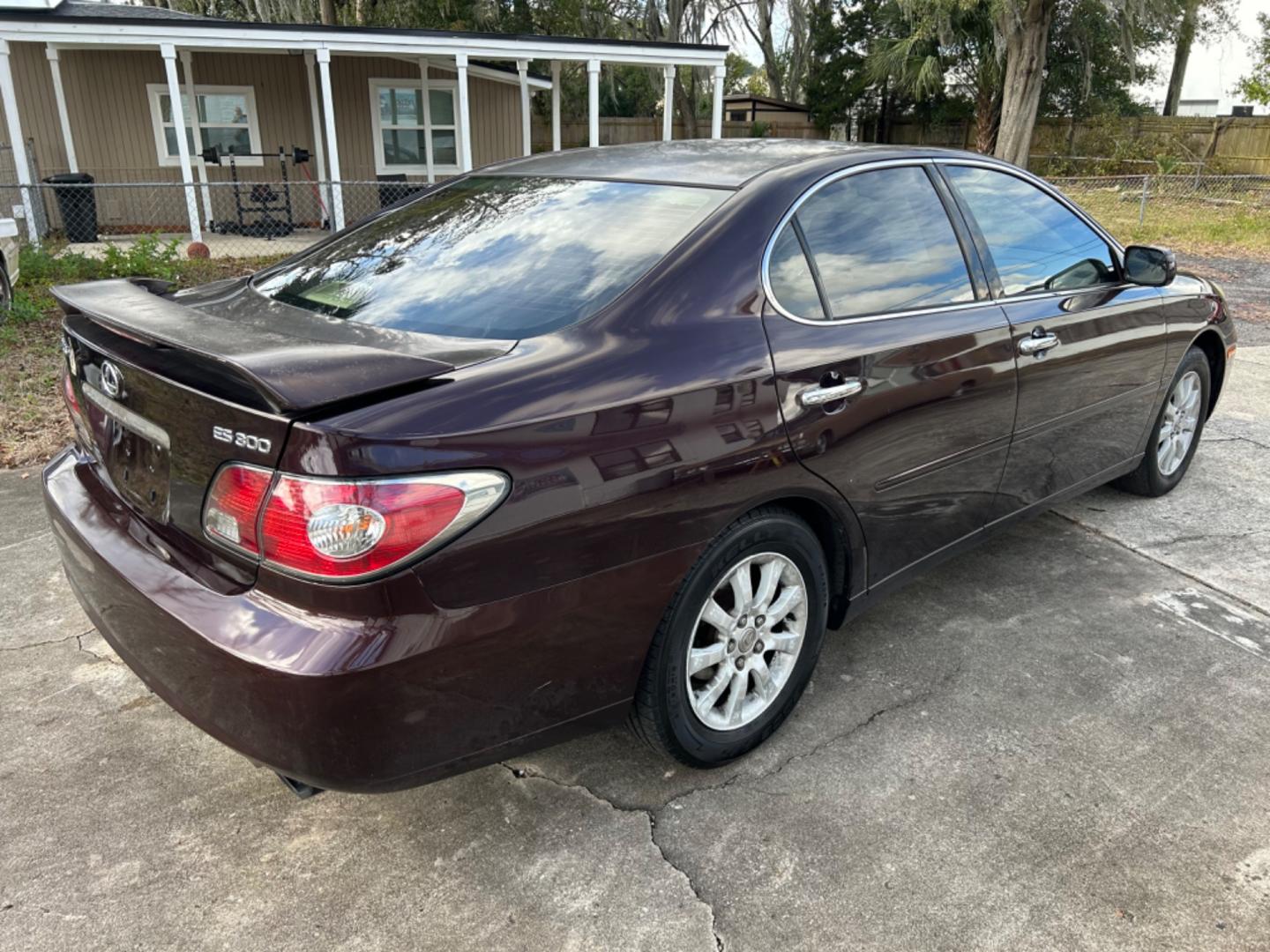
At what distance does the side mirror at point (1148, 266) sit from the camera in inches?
152

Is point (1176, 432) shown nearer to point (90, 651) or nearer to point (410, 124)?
point (90, 651)

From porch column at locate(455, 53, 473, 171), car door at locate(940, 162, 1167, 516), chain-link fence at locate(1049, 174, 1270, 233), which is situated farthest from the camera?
chain-link fence at locate(1049, 174, 1270, 233)

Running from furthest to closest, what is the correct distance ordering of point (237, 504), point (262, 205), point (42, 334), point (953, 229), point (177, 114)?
point (262, 205), point (177, 114), point (42, 334), point (953, 229), point (237, 504)

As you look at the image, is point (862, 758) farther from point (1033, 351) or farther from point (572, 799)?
point (1033, 351)

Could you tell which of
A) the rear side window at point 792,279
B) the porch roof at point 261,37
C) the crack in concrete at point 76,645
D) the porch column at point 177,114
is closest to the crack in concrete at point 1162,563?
the rear side window at point 792,279

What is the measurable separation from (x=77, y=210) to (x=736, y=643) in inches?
570

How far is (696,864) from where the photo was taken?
2324 mm

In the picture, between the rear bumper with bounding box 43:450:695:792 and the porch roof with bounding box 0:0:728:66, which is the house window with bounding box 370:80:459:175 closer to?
the porch roof with bounding box 0:0:728:66

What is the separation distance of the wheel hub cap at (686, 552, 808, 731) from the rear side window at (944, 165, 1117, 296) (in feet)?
4.68

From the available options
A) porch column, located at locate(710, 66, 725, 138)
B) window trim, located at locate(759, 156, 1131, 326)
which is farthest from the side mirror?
porch column, located at locate(710, 66, 725, 138)

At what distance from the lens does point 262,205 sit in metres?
15.2

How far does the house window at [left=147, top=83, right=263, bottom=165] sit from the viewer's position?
15.4 meters

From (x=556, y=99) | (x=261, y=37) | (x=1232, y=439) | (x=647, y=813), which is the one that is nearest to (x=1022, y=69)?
(x=556, y=99)

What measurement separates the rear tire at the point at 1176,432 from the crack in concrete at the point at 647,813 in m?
3.17
